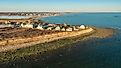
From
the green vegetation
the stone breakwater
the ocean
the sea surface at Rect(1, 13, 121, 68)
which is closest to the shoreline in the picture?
the green vegetation

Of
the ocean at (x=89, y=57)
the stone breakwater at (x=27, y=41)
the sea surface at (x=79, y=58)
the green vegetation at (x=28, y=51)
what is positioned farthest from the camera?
the stone breakwater at (x=27, y=41)

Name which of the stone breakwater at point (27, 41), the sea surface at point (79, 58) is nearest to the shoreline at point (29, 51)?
the stone breakwater at point (27, 41)

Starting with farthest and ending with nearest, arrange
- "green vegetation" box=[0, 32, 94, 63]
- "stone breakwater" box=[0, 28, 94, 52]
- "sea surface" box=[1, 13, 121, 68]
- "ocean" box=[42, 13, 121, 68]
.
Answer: "stone breakwater" box=[0, 28, 94, 52]
"green vegetation" box=[0, 32, 94, 63]
"ocean" box=[42, 13, 121, 68]
"sea surface" box=[1, 13, 121, 68]

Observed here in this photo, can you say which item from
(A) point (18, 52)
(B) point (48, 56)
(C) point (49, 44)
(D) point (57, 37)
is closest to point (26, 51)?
(A) point (18, 52)

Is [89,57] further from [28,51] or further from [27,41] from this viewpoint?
[27,41]

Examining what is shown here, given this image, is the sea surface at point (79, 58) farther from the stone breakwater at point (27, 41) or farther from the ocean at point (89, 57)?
the stone breakwater at point (27, 41)

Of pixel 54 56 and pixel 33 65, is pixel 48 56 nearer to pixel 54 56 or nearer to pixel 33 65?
pixel 54 56

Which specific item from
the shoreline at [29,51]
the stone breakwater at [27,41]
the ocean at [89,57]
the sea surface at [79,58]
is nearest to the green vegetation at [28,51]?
the shoreline at [29,51]

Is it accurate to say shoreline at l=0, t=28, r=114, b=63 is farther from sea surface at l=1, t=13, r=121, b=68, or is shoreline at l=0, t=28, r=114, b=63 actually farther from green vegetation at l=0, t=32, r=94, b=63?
sea surface at l=1, t=13, r=121, b=68

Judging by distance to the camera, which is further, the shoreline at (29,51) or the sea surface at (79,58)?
the shoreline at (29,51)

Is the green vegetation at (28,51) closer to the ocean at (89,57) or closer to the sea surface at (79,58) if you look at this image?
the sea surface at (79,58)

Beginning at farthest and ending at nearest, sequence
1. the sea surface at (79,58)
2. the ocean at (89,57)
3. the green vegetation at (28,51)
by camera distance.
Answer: the green vegetation at (28,51), the ocean at (89,57), the sea surface at (79,58)

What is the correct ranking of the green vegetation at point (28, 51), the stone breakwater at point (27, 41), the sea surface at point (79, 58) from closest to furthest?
the sea surface at point (79, 58), the green vegetation at point (28, 51), the stone breakwater at point (27, 41)
